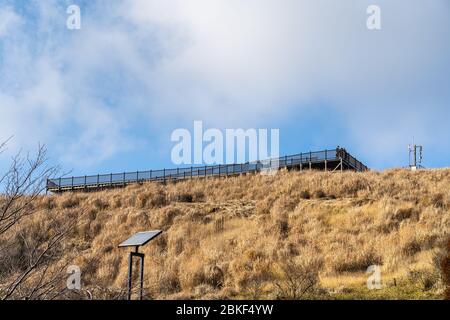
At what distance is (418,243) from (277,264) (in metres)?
4.83

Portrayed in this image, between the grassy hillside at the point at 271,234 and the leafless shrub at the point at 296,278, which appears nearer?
the leafless shrub at the point at 296,278

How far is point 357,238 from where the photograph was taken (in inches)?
792

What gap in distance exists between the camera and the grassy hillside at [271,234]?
16.5 meters

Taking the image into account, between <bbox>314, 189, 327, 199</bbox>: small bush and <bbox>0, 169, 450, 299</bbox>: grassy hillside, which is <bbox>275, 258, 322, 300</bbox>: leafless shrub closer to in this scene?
<bbox>0, 169, 450, 299</bbox>: grassy hillside

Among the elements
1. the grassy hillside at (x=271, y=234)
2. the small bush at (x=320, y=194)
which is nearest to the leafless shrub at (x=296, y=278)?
the grassy hillside at (x=271, y=234)

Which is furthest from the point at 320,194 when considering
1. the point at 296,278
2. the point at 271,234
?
the point at 296,278

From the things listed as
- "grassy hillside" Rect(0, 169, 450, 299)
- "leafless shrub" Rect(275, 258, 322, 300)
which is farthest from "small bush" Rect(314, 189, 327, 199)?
"leafless shrub" Rect(275, 258, 322, 300)

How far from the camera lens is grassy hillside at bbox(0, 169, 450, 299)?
54.1 ft

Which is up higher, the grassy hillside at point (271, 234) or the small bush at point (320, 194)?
the small bush at point (320, 194)

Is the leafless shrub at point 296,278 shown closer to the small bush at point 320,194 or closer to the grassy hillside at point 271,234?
the grassy hillside at point 271,234

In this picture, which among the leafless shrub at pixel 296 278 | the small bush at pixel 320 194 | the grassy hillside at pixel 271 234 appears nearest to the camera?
the leafless shrub at pixel 296 278

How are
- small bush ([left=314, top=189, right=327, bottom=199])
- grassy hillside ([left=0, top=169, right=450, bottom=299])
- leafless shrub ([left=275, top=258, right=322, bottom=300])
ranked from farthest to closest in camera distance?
small bush ([left=314, top=189, right=327, bottom=199])
grassy hillside ([left=0, top=169, right=450, bottom=299])
leafless shrub ([left=275, top=258, right=322, bottom=300])
